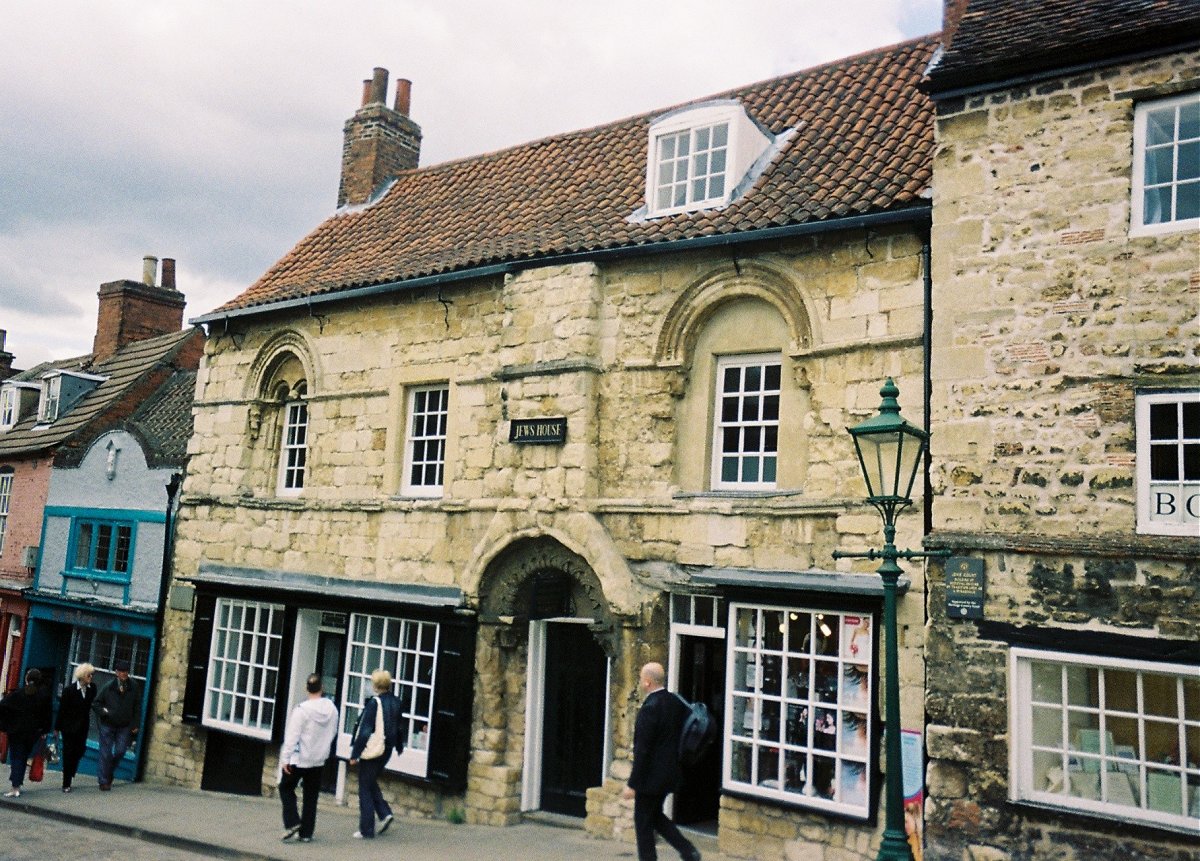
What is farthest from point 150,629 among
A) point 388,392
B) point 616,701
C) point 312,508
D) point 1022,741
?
point 1022,741

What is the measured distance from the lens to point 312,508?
1393 cm

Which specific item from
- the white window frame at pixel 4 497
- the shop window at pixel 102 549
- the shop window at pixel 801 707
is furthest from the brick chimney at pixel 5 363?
the shop window at pixel 801 707

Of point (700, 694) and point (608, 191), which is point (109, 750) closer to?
point (700, 694)

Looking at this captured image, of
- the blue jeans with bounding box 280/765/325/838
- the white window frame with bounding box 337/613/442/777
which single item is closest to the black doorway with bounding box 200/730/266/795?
the white window frame with bounding box 337/613/442/777

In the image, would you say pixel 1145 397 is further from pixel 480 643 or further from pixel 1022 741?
pixel 480 643

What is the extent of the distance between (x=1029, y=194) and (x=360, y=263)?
373 inches

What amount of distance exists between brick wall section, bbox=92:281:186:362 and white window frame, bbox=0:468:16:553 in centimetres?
353

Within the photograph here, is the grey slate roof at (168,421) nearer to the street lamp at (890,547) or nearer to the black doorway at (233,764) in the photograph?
the black doorway at (233,764)

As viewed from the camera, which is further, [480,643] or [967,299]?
[480,643]

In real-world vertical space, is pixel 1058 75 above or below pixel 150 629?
above

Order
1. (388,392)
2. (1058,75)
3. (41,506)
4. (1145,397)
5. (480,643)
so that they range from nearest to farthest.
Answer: (1145,397) → (1058,75) → (480,643) → (388,392) → (41,506)

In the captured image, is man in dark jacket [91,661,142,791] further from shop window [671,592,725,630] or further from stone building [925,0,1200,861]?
stone building [925,0,1200,861]

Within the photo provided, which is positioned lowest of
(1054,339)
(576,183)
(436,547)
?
(436,547)

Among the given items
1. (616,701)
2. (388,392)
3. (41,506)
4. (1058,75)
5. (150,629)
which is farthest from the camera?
(41,506)
